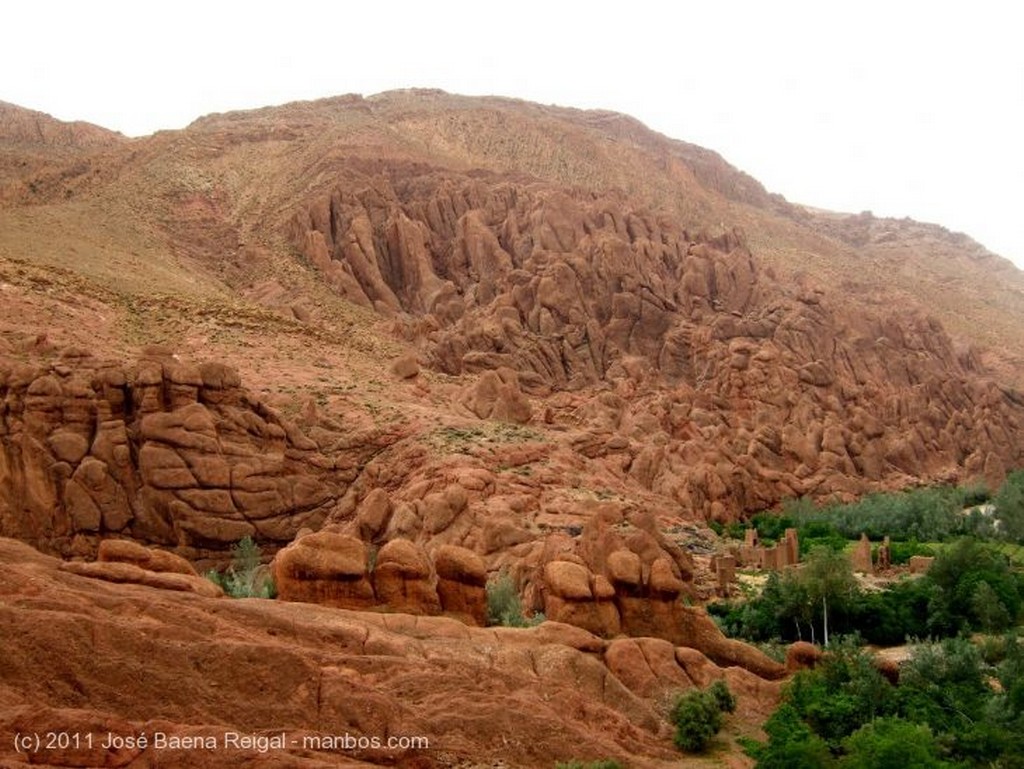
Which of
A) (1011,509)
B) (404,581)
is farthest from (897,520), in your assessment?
(404,581)

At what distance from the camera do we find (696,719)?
60.8ft

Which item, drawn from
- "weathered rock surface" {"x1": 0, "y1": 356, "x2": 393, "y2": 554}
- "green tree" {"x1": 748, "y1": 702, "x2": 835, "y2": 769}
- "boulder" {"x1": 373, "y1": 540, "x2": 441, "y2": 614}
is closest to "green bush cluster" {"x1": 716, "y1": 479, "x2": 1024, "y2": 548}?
"weathered rock surface" {"x1": 0, "y1": 356, "x2": 393, "y2": 554}

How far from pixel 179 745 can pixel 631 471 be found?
3802 cm

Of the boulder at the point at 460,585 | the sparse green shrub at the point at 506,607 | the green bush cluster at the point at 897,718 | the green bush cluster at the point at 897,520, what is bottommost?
the green bush cluster at the point at 897,520

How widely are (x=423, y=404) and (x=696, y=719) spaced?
29.5m

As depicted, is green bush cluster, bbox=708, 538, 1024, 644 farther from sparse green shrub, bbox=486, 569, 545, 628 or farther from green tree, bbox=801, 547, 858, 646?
sparse green shrub, bbox=486, 569, 545, 628

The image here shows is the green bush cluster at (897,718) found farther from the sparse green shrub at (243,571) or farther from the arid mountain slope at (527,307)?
the arid mountain slope at (527,307)

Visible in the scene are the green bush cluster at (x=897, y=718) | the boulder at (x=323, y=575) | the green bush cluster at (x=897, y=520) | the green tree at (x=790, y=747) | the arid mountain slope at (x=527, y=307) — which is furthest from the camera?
the arid mountain slope at (x=527, y=307)

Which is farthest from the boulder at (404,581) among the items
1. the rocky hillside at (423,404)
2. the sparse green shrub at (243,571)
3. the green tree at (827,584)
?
the green tree at (827,584)

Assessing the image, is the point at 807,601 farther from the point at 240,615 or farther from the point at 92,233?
the point at 92,233

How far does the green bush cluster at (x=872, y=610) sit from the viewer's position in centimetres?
3606

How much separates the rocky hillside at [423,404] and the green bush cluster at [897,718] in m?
1.39

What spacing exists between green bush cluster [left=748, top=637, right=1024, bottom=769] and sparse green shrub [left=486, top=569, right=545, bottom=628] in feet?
18.9

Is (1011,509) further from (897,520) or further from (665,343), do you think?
(665,343)
